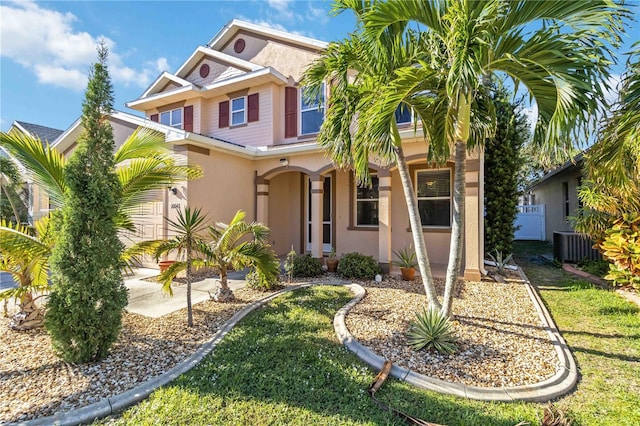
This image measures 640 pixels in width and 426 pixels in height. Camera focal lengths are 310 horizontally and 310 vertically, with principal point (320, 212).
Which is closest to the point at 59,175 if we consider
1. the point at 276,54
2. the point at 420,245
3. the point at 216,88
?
the point at 420,245

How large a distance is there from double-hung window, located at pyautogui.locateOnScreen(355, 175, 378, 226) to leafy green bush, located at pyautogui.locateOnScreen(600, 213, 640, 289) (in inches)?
251

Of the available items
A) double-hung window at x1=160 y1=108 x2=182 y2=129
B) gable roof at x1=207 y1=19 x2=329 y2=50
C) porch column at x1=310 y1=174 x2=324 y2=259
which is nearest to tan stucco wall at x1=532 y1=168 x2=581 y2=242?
porch column at x1=310 y1=174 x2=324 y2=259

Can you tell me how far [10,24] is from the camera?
6.92m

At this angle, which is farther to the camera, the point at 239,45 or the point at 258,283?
the point at 239,45

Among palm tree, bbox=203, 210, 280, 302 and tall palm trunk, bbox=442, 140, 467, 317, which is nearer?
tall palm trunk, bbox=442, 140, 467, 317

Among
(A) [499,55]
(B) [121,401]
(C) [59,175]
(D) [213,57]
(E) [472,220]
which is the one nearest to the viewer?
(B) [121,401]

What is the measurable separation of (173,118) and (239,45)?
4.43 metres

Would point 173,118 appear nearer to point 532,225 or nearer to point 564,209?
point 564,209

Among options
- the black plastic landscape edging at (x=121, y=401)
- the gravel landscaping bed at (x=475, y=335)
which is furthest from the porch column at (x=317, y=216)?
the black plastic landscape edging at (x=121, y=401)

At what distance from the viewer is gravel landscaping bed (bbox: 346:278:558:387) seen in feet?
12.8

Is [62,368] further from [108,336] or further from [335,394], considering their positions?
[335,394]

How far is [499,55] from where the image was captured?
4371 mm

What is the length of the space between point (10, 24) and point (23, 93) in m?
4.27

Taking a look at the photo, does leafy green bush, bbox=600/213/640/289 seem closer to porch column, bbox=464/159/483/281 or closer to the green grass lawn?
the green grass lawn
